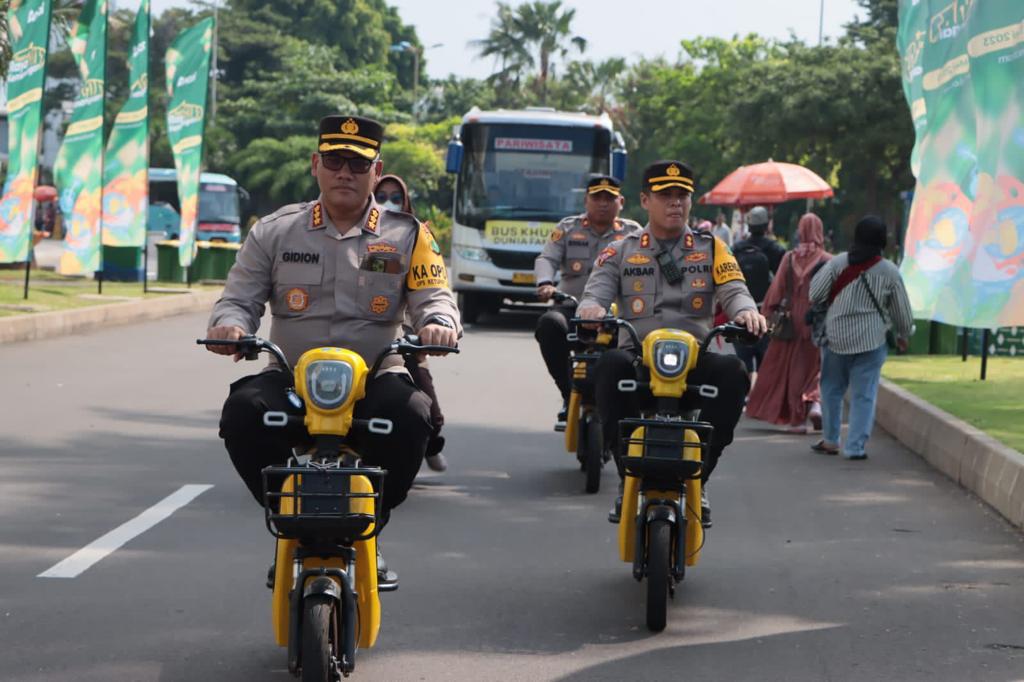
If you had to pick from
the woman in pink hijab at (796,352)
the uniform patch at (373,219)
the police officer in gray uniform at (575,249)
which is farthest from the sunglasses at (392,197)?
the uniform patch at (373,219)

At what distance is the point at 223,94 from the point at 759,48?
2638 centimetres

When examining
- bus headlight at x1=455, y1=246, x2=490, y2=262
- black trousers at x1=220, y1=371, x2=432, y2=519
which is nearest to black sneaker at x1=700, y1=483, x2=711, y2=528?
black trousers at x1=220, y1=371, x2=432, y2=519

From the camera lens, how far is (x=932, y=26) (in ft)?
53.1

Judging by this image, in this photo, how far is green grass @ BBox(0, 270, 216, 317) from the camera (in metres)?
22.3

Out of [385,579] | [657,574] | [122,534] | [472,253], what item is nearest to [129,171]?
[472,253]

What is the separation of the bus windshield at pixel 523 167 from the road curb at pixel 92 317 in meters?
4.65

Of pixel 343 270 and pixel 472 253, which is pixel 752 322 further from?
pixel 472 253

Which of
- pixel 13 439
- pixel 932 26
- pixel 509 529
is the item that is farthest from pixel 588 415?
pixel 932 26

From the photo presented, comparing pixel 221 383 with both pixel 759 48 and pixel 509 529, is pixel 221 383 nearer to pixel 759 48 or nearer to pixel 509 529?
pixel 509 529

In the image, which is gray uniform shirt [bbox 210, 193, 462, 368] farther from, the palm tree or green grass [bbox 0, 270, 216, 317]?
the palm tree

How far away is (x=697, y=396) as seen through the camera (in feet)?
21.6

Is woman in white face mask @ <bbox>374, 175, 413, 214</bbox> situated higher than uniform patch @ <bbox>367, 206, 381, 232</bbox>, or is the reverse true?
woman in white face mask @ <bbox>374, 175, 413, 214</bbox>

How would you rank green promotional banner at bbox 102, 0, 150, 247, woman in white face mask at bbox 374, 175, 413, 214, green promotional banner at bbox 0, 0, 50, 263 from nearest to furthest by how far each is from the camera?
woman in white face mask at bbox 374, 175, 413, 214
green promotional banner at bbox 0, 0, 50, 263
green promotional banner at bbox 102, 0, 150, 247

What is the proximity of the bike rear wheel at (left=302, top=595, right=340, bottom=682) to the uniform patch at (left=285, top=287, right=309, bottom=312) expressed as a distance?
45.4 inches
